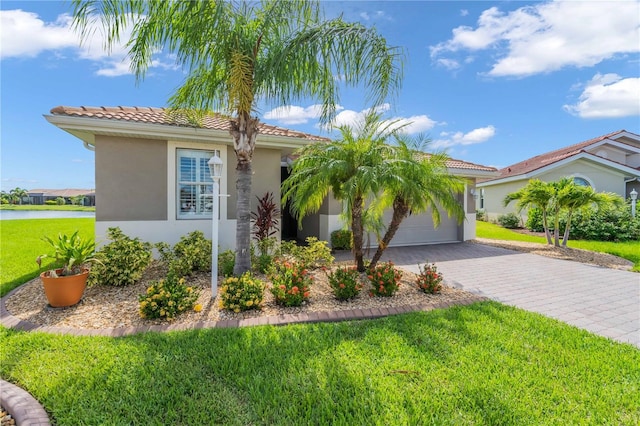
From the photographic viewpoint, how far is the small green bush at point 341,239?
13.0m

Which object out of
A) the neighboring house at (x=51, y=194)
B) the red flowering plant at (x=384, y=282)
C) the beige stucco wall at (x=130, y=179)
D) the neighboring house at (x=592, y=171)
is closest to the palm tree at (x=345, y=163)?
the red flowering plant at (x=384, y=282)

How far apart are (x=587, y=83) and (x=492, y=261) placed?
14.2m

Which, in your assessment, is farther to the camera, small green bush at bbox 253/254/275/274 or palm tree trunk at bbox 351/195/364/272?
small green bush at bbox 253/254/275/274

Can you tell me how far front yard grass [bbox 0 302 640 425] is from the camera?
3053mm

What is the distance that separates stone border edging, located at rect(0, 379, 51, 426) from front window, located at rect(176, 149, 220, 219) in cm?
691

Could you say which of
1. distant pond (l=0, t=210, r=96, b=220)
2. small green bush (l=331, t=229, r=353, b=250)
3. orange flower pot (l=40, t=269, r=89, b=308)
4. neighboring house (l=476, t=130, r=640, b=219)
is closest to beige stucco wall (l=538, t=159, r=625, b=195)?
neighboring house (l=476, t=130, r=640, b=219)

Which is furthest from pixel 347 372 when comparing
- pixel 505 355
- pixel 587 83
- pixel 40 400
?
pixel 587 83

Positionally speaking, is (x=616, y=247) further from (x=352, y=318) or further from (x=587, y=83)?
(x=352, y=318)

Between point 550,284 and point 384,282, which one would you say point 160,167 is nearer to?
point 384,282

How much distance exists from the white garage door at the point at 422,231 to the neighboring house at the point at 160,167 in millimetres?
7139

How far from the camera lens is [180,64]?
654cm

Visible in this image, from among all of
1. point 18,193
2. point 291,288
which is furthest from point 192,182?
point 18,193

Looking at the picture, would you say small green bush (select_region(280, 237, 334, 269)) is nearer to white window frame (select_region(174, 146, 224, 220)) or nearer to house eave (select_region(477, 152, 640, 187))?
white window frame (select_region(174, 146, 224, 220))

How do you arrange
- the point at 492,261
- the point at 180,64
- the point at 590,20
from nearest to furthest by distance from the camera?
the point at 180,64 → the point at 590,20 → the point at 492,261
